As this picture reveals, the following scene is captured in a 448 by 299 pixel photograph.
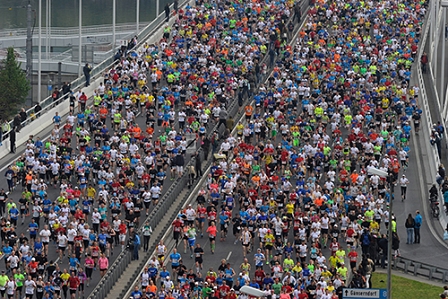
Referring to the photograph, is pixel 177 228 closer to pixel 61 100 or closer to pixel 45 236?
pixel 45 236

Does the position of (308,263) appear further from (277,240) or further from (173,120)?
(173,120)

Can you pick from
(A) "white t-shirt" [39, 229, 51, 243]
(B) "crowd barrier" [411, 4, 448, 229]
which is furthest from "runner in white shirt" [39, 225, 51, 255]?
(B) "crowd barrier" [411, 4, 448, 229]

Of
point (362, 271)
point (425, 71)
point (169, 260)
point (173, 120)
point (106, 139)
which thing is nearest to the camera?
point (362, 271)

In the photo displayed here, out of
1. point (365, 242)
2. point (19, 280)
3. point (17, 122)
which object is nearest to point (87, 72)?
point (17, 122)

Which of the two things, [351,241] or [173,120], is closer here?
[351,241]

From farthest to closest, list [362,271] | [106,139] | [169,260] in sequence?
[106,139], [169,260], [362,271]

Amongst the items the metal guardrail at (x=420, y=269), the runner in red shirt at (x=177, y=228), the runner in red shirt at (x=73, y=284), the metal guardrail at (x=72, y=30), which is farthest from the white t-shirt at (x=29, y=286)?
the metal guardrail at (x=72, y=30)

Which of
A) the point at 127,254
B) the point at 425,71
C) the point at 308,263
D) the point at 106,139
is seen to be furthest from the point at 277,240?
the point at 425,71
